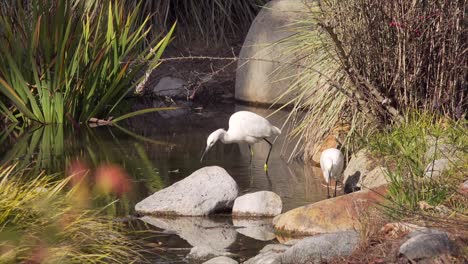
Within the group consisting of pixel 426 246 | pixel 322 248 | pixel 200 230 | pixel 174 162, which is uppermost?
pixel 426 246

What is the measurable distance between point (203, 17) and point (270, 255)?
11312mm

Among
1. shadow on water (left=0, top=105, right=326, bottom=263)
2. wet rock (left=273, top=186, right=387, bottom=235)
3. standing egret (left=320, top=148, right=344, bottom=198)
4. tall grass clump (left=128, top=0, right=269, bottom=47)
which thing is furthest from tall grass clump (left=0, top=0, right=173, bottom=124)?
wet rock (left=273, top=186, right=387, bottom=235)

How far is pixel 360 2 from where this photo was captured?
832cm

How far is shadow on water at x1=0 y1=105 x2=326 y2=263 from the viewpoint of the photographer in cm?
678

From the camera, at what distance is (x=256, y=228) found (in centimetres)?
695

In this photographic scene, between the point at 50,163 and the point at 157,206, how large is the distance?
230cm

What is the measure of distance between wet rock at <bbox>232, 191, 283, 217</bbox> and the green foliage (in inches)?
33.7

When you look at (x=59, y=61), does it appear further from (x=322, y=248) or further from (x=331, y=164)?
(x=322, y=248)

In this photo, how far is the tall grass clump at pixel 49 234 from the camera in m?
4.98

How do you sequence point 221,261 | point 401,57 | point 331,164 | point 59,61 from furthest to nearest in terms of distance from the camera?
1. point 59,61
2. point 401,57
3. point 331,164
4. point 221,261

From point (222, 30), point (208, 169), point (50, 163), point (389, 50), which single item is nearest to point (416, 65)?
point (389, 50)

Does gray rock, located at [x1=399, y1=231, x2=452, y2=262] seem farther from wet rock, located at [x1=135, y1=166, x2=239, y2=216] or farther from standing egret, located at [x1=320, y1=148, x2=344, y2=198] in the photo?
standing egret, located at [x1=320, y1=148, x2=344, y2=198]

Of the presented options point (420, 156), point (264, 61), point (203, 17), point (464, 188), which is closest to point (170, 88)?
point (264, 61)

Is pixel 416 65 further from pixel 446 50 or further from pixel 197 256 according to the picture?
pixel 197 256
